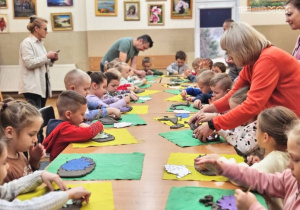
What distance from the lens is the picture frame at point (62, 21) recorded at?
7.77 m

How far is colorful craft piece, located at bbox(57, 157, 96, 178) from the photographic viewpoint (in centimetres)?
167

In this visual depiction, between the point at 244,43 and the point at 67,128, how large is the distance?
1.31 metres

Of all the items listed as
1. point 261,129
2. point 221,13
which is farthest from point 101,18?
point 261,129

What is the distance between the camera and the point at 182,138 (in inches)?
90.7

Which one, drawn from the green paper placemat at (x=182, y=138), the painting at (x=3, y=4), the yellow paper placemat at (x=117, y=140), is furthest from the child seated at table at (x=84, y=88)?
the painting at (x=3, y=4)

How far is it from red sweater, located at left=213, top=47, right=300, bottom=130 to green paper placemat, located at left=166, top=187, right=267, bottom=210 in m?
0.67

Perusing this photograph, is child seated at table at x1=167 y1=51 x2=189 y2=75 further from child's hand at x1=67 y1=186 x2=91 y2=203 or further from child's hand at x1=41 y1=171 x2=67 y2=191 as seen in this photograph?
child's hand at x1=67 y1=186 x2=91 y2=203

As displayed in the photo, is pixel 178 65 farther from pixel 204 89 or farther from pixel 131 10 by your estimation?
pixel 204 89

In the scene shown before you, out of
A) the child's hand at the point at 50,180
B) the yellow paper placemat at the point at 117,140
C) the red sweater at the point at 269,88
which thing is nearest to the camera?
the child's hand at the point at 50,180

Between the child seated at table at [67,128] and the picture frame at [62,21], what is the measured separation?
5.90 meters

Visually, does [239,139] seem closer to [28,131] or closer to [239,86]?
[239,86]

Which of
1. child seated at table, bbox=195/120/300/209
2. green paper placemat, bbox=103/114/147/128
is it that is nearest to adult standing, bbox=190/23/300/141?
child seated at table, bbox=195/120/300/209

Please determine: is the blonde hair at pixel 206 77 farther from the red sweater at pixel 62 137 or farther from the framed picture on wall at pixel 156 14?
the framed picture on wall at pixel 156 14

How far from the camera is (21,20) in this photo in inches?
308
